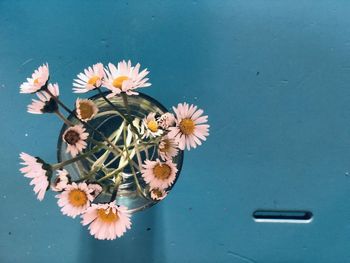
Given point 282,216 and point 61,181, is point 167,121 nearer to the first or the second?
point 61,181

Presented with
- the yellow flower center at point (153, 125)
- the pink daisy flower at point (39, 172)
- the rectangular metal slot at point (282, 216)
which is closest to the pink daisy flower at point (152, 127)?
the yellow flower center at point (153, 125)

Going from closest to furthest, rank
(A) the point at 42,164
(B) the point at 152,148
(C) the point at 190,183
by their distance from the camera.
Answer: (A) the point at 42,164
(B) the point at 152,148
(C) the point at 190,183

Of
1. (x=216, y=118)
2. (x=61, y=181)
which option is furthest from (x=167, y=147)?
(x=216, y=118)

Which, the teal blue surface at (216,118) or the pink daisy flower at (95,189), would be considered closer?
the pink daisy flower at (95,189)

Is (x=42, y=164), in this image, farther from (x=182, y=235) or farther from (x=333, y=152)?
→ (x=333, y=152)

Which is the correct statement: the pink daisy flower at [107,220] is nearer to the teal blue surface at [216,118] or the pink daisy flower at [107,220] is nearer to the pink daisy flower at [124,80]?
the pink daisy flower at [124,80]

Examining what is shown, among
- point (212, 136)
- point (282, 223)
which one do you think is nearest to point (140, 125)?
point (212, 136)

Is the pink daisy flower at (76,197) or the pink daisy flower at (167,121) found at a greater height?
the pink daisy flower at (167,121)
